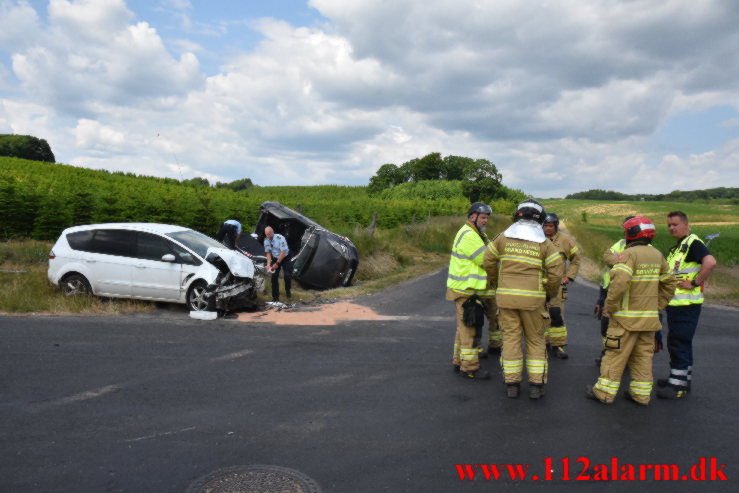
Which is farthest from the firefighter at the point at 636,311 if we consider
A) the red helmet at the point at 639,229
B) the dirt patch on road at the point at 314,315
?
the dirt patch on road at the point at 314,315

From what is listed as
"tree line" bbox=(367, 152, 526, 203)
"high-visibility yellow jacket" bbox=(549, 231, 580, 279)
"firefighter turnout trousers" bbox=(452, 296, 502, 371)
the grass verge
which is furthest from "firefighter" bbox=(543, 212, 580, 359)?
"tree line" bbox=(367, 152, 526, 203)

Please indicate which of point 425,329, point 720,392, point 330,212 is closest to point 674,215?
point 720,392

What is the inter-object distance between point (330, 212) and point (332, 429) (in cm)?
3132

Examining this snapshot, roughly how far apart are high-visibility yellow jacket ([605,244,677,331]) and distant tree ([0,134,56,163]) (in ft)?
206

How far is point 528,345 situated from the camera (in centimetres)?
525

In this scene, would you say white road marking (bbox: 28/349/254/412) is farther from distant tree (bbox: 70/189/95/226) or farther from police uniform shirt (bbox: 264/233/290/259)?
distant tree (bbox: 70/189/95/226)

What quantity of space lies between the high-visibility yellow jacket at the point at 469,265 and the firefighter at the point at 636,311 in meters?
1.29

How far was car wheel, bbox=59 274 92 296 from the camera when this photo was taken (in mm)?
9778

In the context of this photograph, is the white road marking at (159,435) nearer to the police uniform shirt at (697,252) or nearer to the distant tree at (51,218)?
the police uniform shirt at (697,252)

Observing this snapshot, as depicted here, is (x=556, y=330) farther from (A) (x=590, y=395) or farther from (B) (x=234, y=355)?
(B) (x=234, y=355)

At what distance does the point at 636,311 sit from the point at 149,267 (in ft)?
26.2

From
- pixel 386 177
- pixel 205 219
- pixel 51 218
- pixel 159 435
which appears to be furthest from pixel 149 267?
pixel 386 177

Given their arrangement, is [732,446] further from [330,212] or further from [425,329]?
[330,212]

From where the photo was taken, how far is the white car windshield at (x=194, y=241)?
9.73 meters
